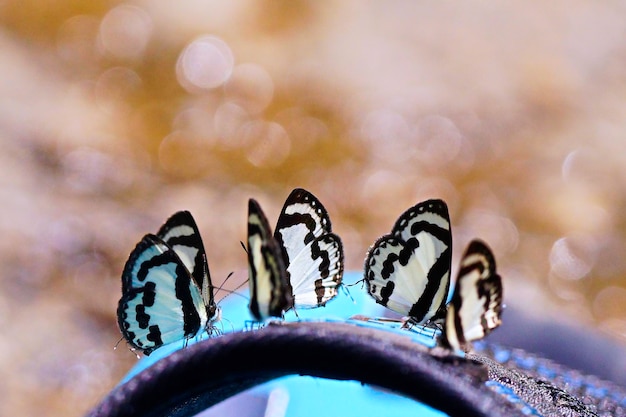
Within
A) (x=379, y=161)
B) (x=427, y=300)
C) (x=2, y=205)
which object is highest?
(x=379, y=161)

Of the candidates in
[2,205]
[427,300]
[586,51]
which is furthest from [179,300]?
[586,51]

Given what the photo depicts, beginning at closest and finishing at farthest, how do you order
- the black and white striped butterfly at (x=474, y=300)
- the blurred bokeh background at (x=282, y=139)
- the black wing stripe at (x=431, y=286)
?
the black and white striped butterfly at (x=474, y=300)
the black wing stripe at (x=431, y=286)
the blurred bokeh background at (x=282, y=139)

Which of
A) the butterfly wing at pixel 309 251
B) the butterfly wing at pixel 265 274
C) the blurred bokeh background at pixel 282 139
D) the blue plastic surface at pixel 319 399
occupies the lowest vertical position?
the blue plastic surface at pixel 319 399

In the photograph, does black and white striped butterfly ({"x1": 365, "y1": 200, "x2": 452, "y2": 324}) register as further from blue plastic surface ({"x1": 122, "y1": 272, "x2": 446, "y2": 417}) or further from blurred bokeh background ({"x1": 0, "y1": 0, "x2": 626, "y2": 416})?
blurred bokeh background ({"x1": 0, "y1": 0, "x2": 626, "y2": 416})

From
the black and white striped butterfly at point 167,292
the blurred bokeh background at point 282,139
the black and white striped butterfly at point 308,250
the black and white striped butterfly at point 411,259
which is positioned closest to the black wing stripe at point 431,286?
the black and white striped butterfly at point 411,259

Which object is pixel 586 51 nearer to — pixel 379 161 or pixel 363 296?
pixel 379 161

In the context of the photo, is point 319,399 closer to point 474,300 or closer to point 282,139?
point 474,300

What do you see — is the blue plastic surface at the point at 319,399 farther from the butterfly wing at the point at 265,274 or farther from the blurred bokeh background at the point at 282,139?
the blurred bokeh background at the point at 282,139
